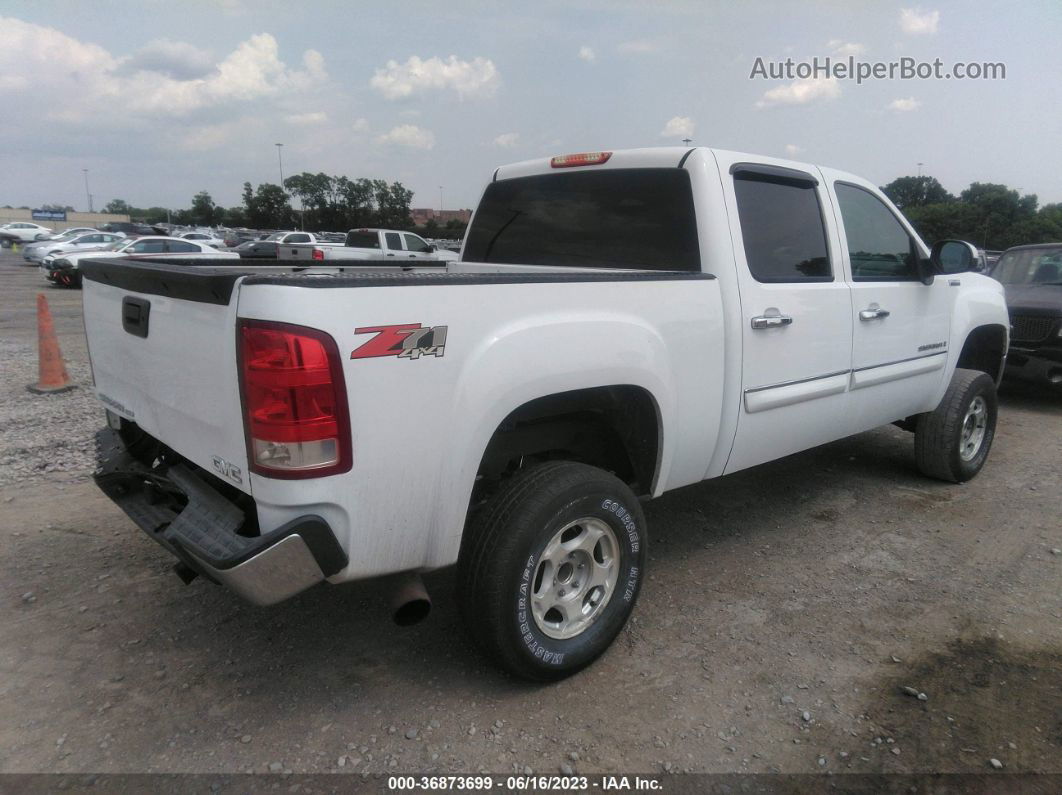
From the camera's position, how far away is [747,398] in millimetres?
3404

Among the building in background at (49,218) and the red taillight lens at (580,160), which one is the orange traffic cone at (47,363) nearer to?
the red taillight lens at (580,160)

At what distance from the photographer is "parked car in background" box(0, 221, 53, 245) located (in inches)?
1838

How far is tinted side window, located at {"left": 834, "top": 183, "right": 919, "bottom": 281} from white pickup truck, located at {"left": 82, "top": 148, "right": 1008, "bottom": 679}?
2 cm

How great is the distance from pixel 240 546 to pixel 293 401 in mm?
491

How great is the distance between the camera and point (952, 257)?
4.58 m

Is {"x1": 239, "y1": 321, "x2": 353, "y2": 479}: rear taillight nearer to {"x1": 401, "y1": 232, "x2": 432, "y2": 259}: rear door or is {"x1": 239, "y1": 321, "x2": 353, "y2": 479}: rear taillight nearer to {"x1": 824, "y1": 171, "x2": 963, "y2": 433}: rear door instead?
{"x1": 824, "y1": 171, "x2": 963, "y2": 433}: rear door

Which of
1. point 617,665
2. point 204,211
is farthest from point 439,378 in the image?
point 204,211

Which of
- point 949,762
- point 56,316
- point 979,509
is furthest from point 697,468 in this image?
point 56,316

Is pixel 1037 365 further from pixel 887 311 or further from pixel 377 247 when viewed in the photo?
pixel 377 247

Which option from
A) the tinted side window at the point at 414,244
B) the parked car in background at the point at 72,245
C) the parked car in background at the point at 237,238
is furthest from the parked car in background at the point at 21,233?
the tinted side window at the point at 414,244

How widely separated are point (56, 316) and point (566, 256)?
13.7 meters

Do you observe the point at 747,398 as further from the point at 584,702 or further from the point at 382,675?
the point at 382,675

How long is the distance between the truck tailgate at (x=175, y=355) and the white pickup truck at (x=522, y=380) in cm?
1

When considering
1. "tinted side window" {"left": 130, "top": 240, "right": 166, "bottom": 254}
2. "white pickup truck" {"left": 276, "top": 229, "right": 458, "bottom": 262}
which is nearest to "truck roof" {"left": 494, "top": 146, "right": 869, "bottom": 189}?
"white pickup truck" {"left": 276, "top": 229, "right": 458, "bottom": 262}
